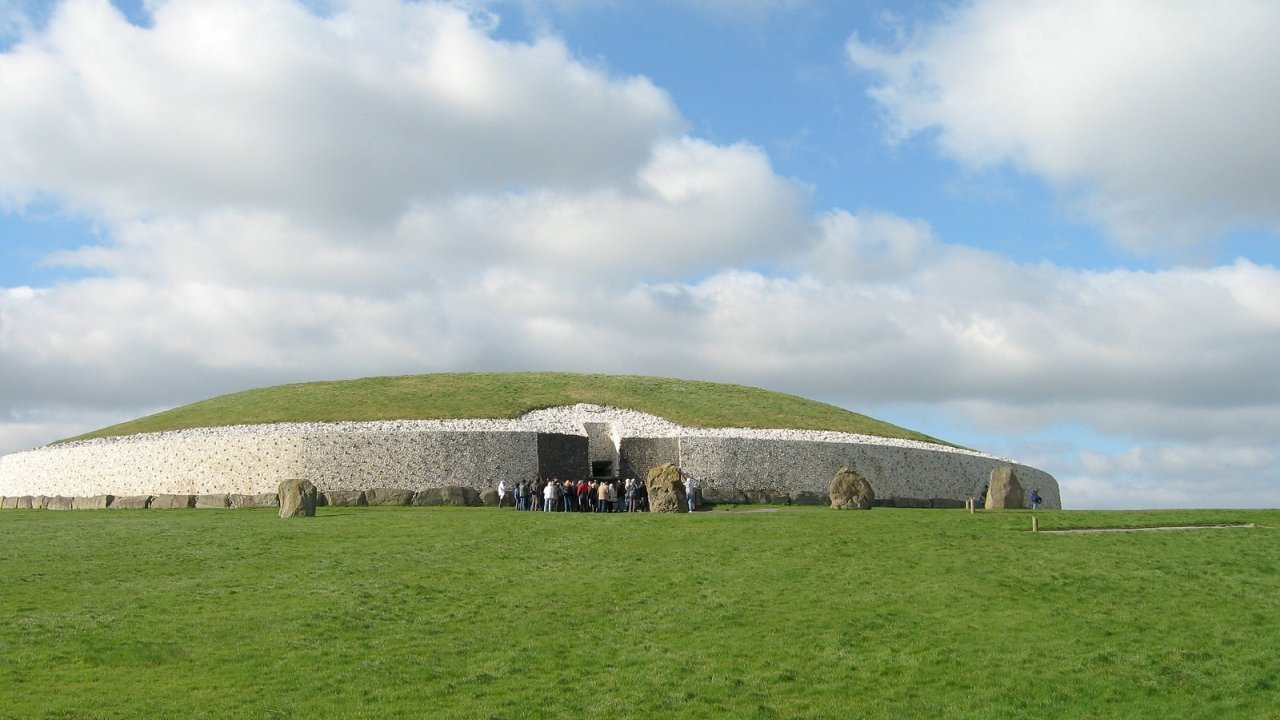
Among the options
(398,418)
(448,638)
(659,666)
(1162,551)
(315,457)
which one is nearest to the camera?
(659,666)

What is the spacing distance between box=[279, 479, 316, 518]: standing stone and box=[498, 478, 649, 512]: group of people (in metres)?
7.82

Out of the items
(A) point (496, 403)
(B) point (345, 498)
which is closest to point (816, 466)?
(A) point (496, 403)

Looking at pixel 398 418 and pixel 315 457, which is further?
pixel 398 418

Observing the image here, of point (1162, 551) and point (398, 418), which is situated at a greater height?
point (398, 418)

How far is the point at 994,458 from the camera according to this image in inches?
1941

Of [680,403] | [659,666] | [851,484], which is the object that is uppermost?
[680,403]

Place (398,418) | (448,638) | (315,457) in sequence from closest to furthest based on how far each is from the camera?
(448,638) < (315,457) < (398,418)

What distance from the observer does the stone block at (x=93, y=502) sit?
1576 inches

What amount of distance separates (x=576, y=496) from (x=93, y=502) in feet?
58.8

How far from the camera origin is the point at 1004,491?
1399 inches

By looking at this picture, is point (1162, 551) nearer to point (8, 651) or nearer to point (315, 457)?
point (8, 651)

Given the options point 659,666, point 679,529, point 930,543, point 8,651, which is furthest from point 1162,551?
point 8,651

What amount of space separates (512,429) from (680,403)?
967 cm

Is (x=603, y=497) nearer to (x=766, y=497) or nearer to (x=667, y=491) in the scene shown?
(x=667, y=491)
